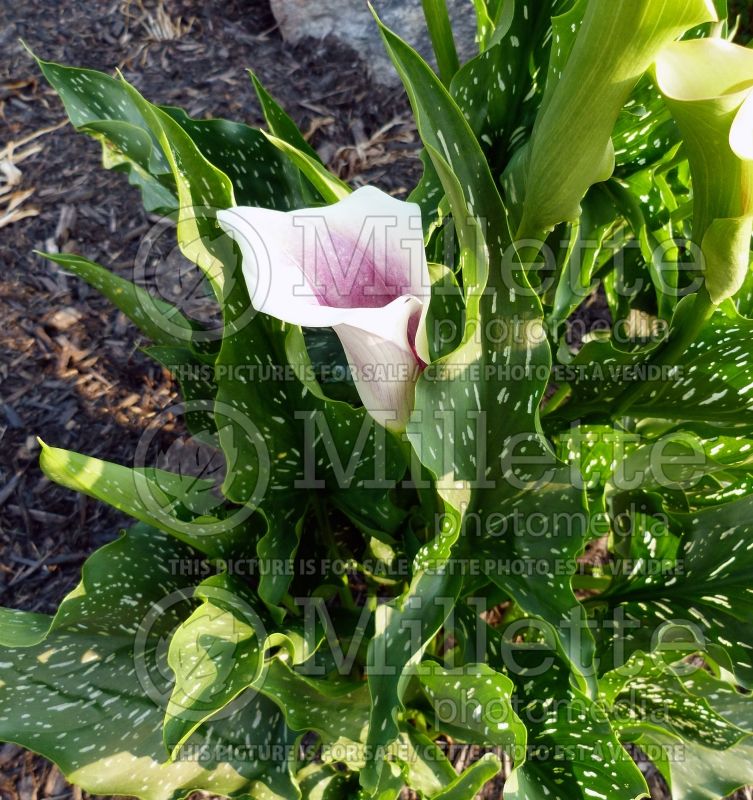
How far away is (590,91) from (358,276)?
0.70 ft

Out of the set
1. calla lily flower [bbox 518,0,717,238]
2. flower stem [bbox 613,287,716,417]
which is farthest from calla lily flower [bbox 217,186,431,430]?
flower stem [bbox 613,287,716,417]

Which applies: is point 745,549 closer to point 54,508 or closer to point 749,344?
point 749,344

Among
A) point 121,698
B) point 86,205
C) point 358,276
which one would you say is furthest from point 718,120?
point 86,205

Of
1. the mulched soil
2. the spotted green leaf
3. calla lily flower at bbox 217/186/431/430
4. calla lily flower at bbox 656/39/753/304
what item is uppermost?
the mulched soil

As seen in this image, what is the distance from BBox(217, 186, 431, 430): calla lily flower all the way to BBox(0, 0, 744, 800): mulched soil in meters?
0.67

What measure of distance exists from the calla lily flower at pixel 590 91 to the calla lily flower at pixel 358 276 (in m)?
0.12

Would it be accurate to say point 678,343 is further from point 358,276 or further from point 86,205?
point 86,205

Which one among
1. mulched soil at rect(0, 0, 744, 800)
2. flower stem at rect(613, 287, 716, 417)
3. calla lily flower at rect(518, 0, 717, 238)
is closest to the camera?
calla lily flower at rect(518, 0, 717, 238)

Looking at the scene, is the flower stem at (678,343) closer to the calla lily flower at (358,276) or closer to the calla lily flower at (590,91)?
the calla lily flower at (590,91)

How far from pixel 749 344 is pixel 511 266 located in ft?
0.92

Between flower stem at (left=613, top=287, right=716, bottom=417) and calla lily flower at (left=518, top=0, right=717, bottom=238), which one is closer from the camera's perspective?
calla lily flower at (left=518, top=0, right=717, bottom=238)

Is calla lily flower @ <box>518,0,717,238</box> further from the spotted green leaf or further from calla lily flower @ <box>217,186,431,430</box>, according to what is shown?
the spotted green leaf

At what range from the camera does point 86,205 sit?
140 centimetres

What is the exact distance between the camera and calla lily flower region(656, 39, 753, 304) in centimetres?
44
